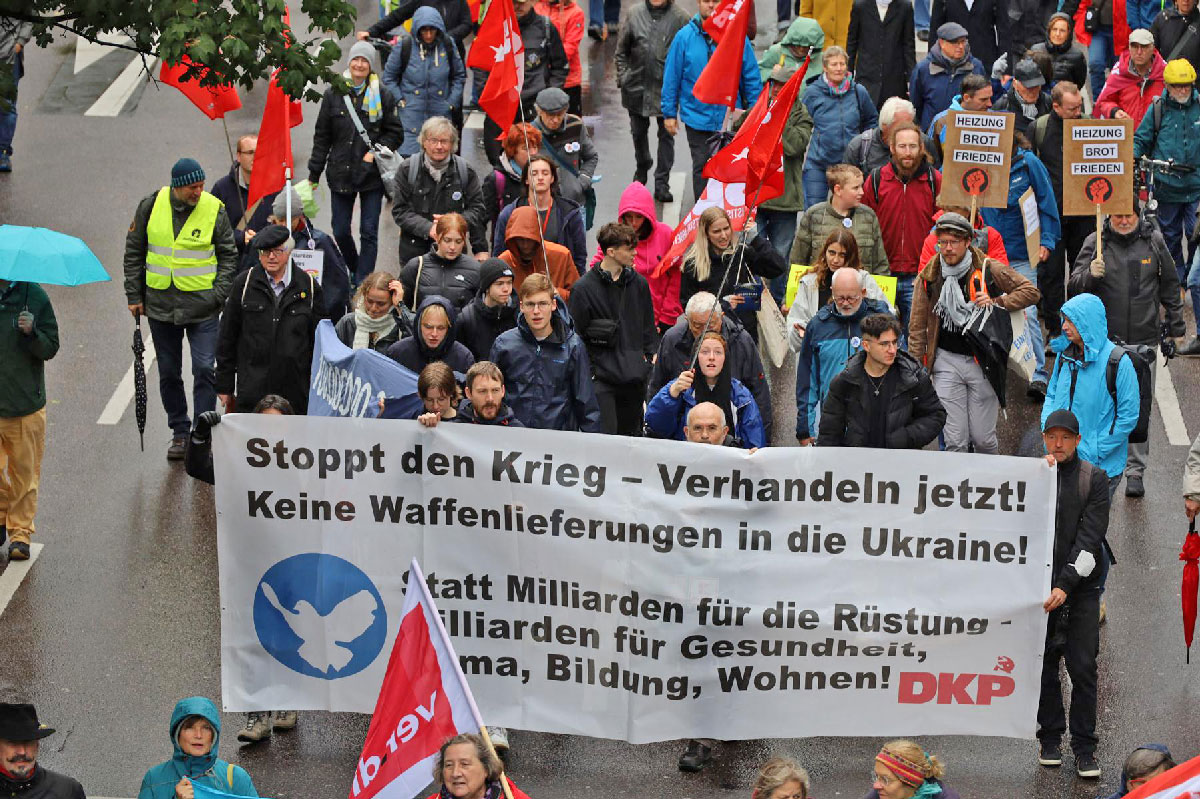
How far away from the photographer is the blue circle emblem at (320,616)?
32.1 ft

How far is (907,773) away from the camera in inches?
320

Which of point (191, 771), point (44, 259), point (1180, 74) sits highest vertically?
point (1180, 74)

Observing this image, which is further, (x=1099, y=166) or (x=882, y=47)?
(x=882, y=47)

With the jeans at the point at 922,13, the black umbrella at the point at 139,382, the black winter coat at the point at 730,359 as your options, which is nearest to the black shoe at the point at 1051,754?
the black winter coat at the point at 730,359

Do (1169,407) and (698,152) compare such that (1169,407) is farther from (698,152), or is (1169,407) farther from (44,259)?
(44,259)

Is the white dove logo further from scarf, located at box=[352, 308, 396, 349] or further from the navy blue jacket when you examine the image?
scarf, located at box=[352, 308, 396, 349]

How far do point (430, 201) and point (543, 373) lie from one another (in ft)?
10.9

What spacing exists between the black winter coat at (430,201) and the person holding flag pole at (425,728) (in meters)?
5.80

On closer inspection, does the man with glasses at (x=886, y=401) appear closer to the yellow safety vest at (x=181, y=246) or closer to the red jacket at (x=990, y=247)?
the red jacket at (x=990, y=247)

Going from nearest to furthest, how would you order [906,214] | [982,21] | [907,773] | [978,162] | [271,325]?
[907,773], [271,325], [978,162], [906,214], [982,21]

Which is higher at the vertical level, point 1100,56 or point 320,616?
point 1100,56

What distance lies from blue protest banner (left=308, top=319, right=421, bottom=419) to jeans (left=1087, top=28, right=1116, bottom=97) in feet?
33.8

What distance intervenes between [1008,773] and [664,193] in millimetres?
8453

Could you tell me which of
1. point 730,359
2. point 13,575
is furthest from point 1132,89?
point 13,575
